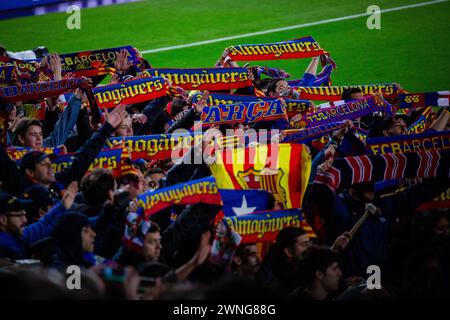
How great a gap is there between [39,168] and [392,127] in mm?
3818

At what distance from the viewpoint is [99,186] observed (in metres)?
6.83

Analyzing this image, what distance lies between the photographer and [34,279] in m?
3.77

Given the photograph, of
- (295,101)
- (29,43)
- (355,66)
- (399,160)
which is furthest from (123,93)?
(29,43)

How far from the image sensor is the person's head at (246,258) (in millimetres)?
6480

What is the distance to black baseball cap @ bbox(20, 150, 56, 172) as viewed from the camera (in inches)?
280

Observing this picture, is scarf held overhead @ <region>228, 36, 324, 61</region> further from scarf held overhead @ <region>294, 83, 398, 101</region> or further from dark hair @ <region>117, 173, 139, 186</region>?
dark hair @ <region>117, 173, 139, 186</region>

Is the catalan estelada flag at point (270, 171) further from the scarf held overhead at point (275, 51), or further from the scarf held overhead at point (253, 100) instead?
the scarf held overhead at point (275, 51)

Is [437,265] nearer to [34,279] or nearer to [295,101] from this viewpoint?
[34,279]

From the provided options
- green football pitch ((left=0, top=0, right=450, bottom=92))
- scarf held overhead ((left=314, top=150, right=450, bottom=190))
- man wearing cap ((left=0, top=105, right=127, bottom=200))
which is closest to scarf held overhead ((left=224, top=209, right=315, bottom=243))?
scarf held overhead ((left=314, top=150, right=450, bottom=190))

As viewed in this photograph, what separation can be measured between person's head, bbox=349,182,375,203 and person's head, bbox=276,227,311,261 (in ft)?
2.98

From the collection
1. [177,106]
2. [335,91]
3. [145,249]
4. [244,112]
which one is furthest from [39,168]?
[335,91]

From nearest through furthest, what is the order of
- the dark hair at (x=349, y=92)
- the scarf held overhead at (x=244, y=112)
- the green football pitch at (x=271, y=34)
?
the scarf held overhead at (x=244, y=112)
the dark hair at (x=349, y=92)
the green football pitch at (x=271, y=34)

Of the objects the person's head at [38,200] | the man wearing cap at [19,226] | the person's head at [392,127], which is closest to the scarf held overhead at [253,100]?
the person's head at [392,127]

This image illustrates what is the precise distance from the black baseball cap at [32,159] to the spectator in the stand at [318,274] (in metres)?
2.41
